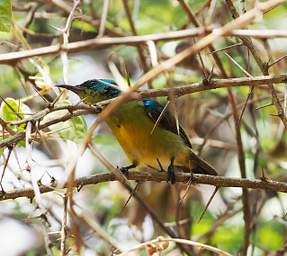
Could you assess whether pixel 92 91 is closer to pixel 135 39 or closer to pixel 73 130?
pixel 73 130

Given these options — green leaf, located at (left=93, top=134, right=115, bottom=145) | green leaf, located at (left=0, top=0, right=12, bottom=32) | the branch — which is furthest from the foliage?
green leaf, located at (left=0, top=0, right=12, bottom=32)

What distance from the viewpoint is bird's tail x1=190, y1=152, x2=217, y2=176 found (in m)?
4.86

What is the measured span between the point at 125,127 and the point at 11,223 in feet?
8.18

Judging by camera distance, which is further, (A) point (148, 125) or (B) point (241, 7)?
(A) point (148, 125)

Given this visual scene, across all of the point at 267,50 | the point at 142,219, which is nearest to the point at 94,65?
the point at 142,219

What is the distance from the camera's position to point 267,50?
4.57 metres

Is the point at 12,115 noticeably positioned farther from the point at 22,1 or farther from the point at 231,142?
the point at 231,142

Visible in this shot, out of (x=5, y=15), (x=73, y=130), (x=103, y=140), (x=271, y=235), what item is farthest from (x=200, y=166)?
(x=5, y=15)

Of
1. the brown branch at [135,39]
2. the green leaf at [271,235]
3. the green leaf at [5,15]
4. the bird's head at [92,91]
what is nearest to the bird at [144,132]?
the bird's head at [92,91]

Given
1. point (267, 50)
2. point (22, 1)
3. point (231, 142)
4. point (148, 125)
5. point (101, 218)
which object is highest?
point (22, 1)

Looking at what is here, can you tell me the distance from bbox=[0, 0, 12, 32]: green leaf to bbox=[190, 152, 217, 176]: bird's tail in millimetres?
2093

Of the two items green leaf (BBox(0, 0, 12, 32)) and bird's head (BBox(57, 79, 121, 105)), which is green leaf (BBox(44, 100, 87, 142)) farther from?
bird's head (BBox(57, 79, 121, 105))

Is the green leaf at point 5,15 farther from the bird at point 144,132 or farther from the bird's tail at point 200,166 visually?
the bird's tail at point 200,166

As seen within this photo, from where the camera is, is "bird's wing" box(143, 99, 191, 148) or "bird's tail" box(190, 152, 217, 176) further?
"bird's tail" box(190, 152, 217, 176)
